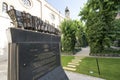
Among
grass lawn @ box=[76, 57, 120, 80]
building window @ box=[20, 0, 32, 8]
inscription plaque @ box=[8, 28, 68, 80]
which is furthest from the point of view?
building window @ box=[20, 0, 32, 8]

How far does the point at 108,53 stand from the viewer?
18.6 meters

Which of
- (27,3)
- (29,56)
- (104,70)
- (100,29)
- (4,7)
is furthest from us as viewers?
(27,3)

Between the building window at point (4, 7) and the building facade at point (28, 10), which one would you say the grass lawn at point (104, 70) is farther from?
the building window at point (4, 7)

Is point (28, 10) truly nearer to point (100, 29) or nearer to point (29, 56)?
point (100, 29)

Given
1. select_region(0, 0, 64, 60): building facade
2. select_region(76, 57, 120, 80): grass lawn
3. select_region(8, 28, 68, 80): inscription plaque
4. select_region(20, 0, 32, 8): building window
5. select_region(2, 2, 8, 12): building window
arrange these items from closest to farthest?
select_region(8, 28, 68, 80): inscription plaque → select_region(76, 57, 120, 80): grass lawn → select_region(0, 0, 64, 60): building facade → select_region(2, 2, 8, 12): building window → select_region(20, 0, 32, 8): building window

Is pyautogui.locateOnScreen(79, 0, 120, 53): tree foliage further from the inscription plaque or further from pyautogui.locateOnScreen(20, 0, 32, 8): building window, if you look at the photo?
the inscription plaque

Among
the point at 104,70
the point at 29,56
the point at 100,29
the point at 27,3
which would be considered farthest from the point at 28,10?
the point at 29,56

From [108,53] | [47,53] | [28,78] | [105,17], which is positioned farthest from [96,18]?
[28,78]

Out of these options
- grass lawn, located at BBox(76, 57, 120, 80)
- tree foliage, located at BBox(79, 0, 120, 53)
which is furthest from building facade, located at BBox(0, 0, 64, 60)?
tree foliage, located at BBox(79, 0, 120, 53)

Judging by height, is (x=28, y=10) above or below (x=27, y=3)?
below

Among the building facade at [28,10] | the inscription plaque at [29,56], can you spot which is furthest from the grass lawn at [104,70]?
the building facade at [28,10]

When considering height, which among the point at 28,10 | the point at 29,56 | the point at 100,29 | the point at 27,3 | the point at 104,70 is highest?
the point at 27,3

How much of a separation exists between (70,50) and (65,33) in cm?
279

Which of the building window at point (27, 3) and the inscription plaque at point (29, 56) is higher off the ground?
the building window at point (27, 3)
